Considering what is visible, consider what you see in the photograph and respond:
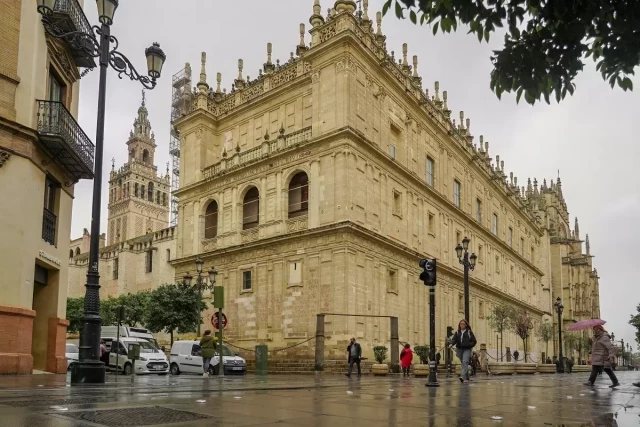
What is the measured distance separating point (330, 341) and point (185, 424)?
24269 millimetres

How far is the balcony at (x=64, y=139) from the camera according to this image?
15.8 metres

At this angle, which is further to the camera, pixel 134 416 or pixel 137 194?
pixel 137 194

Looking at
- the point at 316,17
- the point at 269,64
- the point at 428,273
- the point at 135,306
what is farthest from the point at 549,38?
the point at 135,306

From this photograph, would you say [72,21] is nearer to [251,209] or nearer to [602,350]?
[602,350]

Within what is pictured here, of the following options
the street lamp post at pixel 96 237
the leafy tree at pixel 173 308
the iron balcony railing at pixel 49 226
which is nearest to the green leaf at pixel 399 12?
the street lamp post at pixel 96 237

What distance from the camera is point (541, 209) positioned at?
7450 centimetres

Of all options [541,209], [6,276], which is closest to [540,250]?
[541,209]

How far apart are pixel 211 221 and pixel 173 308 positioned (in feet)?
21.9

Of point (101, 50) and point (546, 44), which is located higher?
point (101, 50)

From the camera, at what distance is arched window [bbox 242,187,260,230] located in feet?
119

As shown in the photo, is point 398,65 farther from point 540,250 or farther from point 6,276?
point 540,250

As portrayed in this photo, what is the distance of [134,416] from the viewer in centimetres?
654

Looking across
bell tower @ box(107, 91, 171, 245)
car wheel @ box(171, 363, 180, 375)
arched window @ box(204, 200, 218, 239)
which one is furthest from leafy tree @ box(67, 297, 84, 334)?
bell tower @ box(107, 91, 171, 245)

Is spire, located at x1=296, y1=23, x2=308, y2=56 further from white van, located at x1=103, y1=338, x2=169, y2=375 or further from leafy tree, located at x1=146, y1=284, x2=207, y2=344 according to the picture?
white van, located at x1=103, y1=338, x2=169, y2=375
